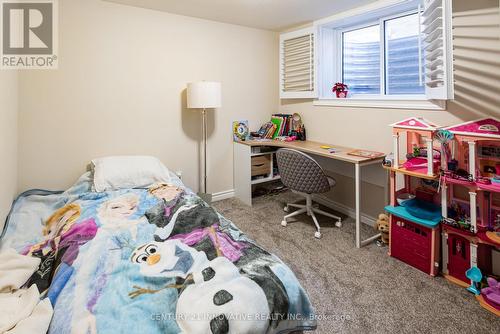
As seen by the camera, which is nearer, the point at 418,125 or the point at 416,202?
the point at 418,125

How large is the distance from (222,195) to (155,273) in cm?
251

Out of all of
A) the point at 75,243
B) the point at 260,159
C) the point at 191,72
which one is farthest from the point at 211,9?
the point at 75,243

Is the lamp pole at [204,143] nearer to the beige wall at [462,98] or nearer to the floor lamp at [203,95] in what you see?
the floor lamp at [203,95]

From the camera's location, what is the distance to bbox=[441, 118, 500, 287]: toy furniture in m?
1.87

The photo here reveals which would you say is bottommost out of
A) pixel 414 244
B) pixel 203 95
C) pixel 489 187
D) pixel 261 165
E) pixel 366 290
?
pixel 366 290

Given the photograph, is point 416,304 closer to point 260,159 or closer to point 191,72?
point 260,159

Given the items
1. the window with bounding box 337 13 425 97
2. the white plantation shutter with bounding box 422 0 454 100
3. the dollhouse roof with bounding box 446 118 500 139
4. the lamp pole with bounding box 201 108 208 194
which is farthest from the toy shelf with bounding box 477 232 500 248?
the lamp pole with bounding box 201 108 208 194

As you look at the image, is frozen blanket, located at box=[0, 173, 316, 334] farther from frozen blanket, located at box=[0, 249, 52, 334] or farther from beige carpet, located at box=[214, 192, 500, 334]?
beige carpet, located at box=[214, 192, 500, 334]

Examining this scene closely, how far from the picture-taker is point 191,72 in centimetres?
336

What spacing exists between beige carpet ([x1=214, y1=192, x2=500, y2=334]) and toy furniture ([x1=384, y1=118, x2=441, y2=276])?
13 cm

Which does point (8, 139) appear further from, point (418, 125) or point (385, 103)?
point (385, 103)

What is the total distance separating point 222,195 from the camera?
12.5 ft

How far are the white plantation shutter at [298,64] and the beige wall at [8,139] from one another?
291 cm

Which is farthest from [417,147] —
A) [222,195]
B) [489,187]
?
[222,195]
